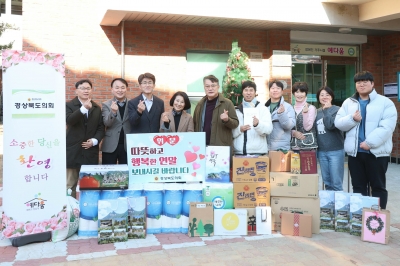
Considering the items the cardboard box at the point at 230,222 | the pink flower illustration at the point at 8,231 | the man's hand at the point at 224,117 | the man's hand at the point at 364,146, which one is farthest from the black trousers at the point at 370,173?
the pink flower illustration at the point at 8,231

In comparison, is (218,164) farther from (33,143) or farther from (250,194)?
(33,143)

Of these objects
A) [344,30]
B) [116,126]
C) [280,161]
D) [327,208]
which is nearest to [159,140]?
[116,126]

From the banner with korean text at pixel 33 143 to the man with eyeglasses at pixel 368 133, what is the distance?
3.36 meters

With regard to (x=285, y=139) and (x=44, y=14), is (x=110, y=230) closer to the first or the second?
(x=285, y=139)

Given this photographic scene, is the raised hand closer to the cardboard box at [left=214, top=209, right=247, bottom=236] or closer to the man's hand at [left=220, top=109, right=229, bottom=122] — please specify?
the man's hand at [left=220, top=109, right=229, bottom=122]

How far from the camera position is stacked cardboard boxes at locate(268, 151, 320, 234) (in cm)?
458

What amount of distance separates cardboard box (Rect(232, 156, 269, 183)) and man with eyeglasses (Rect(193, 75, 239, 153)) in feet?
1.33

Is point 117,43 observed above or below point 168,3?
below

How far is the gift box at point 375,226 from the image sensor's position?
4.21 m

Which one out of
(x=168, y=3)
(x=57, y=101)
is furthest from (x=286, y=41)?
(x=57, y=101)

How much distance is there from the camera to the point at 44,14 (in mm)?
7566

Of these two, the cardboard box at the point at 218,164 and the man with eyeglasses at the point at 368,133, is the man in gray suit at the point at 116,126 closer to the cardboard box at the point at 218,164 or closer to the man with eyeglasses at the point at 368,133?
the cardboard box at the point at 218,164

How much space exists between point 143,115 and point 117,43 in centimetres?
352

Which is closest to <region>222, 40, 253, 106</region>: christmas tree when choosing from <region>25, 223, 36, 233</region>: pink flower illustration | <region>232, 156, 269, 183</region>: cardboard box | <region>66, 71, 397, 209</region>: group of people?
<region>66, 71, 397, 209</region>: group of people
